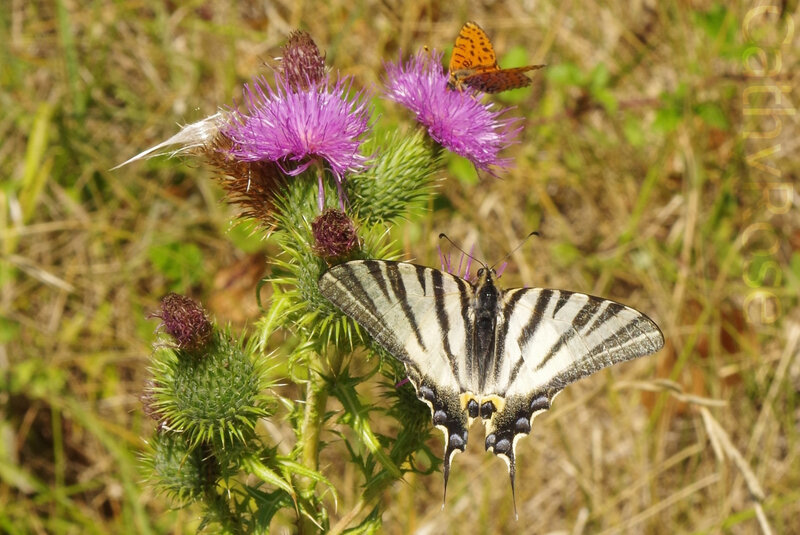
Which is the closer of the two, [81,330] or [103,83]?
[81,330]

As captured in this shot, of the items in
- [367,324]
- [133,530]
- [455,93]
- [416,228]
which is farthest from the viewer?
[416,228]

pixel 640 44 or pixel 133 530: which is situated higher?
pixel 640 44

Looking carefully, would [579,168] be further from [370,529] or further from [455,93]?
[370,529]

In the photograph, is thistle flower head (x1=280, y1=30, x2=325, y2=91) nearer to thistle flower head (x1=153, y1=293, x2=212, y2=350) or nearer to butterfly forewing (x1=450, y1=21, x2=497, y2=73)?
butterfly forewing (x1=450, y1=21, x2=497, y2=73)

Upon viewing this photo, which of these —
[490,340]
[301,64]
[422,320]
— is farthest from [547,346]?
[301,64]

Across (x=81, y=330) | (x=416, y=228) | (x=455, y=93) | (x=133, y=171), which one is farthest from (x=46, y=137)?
(x=455, y=93)

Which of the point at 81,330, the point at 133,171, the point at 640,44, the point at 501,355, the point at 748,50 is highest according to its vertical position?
the point at 640,44

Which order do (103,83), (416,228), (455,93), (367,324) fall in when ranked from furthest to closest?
1. (103,83)
2. (416,228)
3. (455,93)
4. (367,324)
